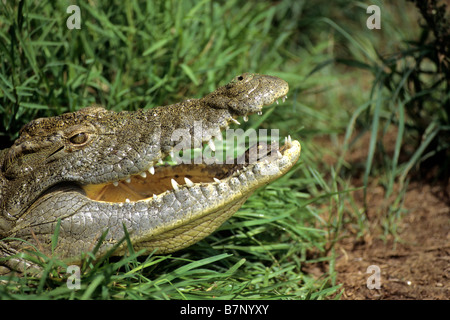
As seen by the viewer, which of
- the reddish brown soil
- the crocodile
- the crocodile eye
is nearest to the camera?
the crocodile

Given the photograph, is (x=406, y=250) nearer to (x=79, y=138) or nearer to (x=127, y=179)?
(x=127, y=179)

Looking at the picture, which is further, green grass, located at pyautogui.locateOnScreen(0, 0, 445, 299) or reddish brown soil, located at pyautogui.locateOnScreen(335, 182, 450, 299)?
reddish brown soil, located at pyautogui.locateOnScreen(335, 182, 450, 299)

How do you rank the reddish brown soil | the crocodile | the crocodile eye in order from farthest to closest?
the reddish brown soil → the crocodile eye → the crocodile

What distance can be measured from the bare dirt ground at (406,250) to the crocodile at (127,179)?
114cm

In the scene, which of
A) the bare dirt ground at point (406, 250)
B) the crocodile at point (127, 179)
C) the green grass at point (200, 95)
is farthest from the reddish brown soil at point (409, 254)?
the crocodile at point (127, 179)

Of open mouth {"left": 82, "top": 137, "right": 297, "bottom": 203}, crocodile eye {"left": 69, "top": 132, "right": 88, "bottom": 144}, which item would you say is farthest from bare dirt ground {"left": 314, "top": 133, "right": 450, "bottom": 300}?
crocodile eye {"left": 69, "top": 132, "right": 88, "bottom": 144}

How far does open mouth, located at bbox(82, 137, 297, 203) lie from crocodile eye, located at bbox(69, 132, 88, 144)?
259mm

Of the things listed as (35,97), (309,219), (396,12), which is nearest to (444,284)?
(309,219)

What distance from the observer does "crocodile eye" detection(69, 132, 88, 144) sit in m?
2.84

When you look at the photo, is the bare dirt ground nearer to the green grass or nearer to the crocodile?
the green grass

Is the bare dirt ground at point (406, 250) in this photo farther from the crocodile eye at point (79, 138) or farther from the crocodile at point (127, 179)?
the crocodile eye at point (79, 138)

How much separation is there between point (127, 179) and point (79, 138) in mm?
375

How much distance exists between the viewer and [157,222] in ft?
8.84
